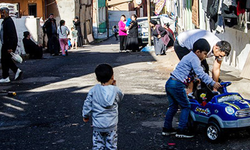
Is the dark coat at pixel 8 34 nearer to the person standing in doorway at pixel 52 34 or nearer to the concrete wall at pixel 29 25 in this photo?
the person standing in doorway at pixel 52 34

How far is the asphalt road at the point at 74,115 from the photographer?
252 inches

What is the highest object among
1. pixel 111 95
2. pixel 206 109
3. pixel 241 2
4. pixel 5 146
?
pixel 241 2

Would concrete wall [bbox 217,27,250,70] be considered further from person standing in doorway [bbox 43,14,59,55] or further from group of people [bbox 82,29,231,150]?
person standing in doorway [bbox 43,14,59,55]

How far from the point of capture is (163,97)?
967cm

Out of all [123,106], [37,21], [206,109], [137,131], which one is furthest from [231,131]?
[37,21]

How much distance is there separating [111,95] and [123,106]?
148 inches

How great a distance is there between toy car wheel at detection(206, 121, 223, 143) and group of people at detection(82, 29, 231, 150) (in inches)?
11.3

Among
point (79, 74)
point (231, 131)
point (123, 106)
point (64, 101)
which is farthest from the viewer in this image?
point (79, 74)

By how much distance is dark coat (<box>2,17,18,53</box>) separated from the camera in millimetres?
12672

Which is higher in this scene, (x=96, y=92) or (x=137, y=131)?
(x=96, y=92)

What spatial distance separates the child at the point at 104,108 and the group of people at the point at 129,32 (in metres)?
17.7

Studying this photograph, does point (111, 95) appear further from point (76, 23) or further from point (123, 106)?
point (76, 23)

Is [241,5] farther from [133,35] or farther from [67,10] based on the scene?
[67,10]

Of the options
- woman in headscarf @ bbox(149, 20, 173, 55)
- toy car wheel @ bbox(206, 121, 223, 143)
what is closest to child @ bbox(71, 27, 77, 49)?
woman in headscarf @ bbox(149, 20, 173, 55)
